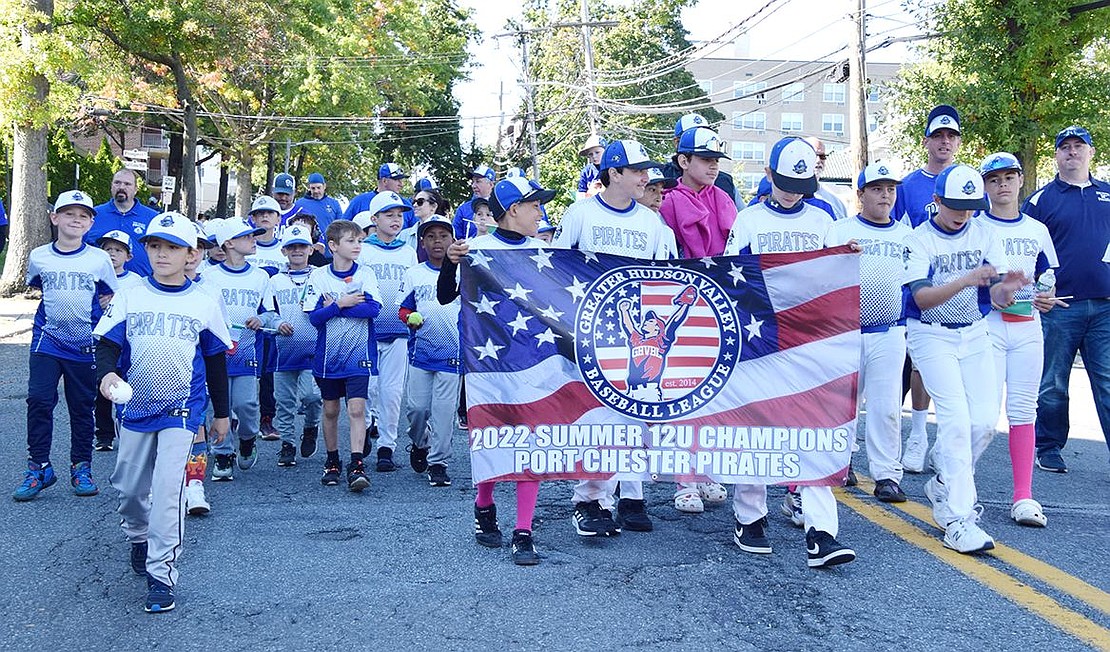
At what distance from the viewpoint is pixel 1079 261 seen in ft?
26.2

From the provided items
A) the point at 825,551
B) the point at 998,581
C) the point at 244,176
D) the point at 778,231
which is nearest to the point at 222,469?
the point at 778,231

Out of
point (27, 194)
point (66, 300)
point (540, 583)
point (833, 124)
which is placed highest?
point (833, 124)

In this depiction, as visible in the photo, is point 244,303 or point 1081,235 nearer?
point 1081,235

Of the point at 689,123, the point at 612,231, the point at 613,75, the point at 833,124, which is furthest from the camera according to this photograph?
the point at 833,124

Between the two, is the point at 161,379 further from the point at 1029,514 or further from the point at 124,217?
the point at 124,217

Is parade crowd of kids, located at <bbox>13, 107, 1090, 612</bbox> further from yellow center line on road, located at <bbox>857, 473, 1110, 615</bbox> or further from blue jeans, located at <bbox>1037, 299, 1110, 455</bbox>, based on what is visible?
blue jeans, located at <bbox>1037, 299, 1110, 455</bbox>

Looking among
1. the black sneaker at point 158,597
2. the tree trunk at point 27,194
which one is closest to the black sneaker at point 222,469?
the black sneaker at point 158,597

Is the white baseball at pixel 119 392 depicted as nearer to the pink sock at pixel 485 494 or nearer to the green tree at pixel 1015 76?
the pink sock at pixel 485 494

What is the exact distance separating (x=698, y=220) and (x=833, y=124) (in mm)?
100913

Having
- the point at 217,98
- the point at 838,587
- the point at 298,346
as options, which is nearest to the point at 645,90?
the point at 217,98

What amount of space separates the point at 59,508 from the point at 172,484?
84.6 inches

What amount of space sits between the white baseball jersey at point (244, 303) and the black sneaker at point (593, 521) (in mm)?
3255

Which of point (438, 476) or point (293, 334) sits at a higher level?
point (293, 334)

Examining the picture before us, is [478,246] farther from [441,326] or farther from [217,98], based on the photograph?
[217,98]
